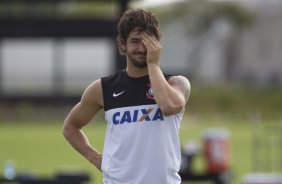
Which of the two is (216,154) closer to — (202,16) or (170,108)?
(170,108)

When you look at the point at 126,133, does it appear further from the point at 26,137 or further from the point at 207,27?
the point at 207,27

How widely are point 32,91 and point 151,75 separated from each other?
3666 cm

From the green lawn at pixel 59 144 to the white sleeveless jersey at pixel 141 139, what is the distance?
425 inches

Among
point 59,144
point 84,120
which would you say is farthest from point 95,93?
point 59,144

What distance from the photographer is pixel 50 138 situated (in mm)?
30375

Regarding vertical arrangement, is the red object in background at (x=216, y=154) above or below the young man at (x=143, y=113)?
below

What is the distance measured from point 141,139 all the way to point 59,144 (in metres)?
22.1

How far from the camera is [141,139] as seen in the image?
20.8ft

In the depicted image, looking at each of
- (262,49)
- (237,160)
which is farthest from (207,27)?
(237,160)

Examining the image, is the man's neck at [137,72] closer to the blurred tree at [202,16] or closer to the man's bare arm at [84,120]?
the man's bare arm at [84,120]

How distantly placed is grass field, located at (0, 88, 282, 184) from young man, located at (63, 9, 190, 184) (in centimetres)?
1028

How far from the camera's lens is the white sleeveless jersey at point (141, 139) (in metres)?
6.32

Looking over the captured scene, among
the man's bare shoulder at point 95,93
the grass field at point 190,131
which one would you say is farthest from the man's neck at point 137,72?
the grass field at point 190,131

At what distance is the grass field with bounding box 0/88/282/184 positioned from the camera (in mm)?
21891
